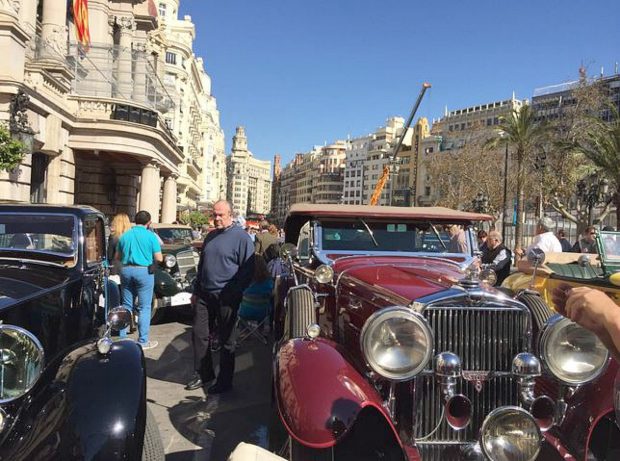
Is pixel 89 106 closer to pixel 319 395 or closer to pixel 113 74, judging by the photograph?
pixel 113 74

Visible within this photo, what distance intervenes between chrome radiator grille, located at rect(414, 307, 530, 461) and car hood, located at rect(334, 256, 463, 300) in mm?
265

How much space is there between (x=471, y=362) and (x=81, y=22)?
20127 mm

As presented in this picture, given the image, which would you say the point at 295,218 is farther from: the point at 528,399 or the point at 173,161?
the point at 173,161

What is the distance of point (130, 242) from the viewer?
602 centimetres

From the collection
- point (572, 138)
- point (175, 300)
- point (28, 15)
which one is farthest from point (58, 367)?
point (572, 138)

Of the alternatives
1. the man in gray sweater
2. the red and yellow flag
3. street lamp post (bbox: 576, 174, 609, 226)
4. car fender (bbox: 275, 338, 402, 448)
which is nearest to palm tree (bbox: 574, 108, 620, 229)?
street lamp post (bbox: 576, 174, 609, 226)

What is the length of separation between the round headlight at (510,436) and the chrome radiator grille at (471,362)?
1.03 feet

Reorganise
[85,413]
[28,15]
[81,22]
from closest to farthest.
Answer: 1. [85,413]
2. [28,15]
3. [81,22]

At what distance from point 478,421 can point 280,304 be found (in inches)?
121

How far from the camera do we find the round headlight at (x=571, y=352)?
296cm

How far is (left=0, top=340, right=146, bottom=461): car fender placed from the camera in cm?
231

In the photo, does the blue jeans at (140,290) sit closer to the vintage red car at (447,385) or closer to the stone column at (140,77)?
the vintage red car at (447,385)

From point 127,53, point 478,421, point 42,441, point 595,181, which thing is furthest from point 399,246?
point 595,181

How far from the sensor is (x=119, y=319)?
323 centimetres
